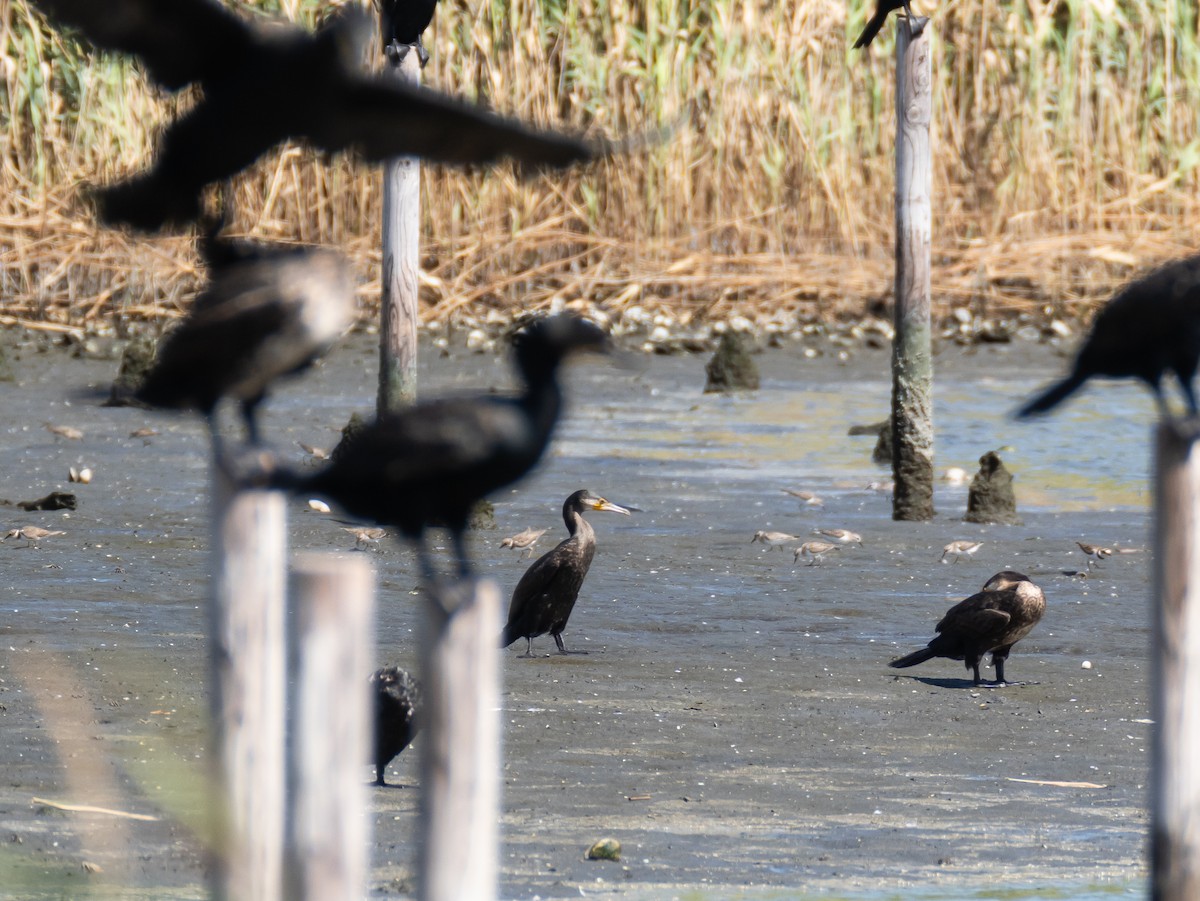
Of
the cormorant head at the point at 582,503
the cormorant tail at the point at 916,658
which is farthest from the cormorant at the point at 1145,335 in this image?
the cormorant head at the point at 582,503

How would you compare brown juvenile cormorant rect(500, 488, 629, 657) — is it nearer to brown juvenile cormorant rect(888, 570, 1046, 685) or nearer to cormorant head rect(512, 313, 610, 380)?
brown juvenile cormorant rect(888, 570, 1046, 685)

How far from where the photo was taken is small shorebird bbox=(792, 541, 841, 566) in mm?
11500

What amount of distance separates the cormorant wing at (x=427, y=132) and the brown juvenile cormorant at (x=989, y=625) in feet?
16.0

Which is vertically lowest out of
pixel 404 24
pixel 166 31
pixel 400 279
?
pixel 400 279

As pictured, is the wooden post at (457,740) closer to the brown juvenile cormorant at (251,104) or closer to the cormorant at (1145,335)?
the brown juvenile cormorant at (251,104)

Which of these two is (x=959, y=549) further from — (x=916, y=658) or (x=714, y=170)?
(x=714, y=170)

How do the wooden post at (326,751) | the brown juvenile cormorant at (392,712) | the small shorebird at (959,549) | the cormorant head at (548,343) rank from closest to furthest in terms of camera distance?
the wooden post at (326,751) → the cormorant head at (548,343) → the brown juvenile cormorant at (392,712) → the small shorebird at (959,549)

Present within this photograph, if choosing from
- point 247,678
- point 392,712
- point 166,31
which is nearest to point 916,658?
point 392,712

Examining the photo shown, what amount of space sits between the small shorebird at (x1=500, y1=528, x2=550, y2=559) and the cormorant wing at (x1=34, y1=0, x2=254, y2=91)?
271 inches

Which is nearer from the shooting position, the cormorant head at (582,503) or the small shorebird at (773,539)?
the cormorant head at (582,503)

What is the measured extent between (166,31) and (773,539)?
7.55 meters

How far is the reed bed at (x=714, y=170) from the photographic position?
67.8 feet

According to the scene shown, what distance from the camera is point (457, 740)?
161 inches

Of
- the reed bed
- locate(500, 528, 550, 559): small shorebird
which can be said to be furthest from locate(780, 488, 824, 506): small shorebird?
the reed bed
